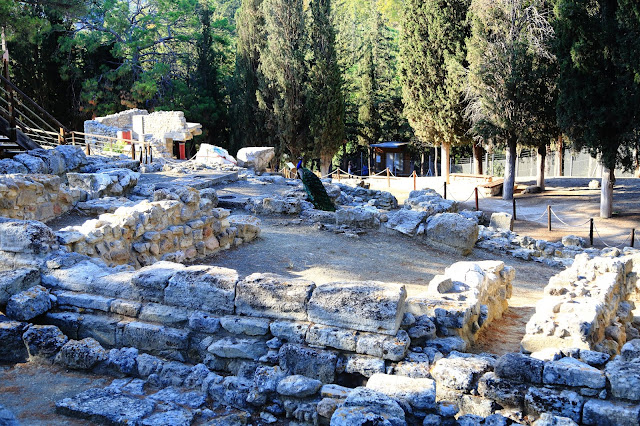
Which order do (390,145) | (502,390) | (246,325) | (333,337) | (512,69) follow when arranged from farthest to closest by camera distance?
1. (390,145)
2. (512,69)
3. (246,325)
4. (333,337)
5. (502,390)

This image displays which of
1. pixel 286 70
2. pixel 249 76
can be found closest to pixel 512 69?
pixel 286 70

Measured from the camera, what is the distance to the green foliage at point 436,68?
81.6 feet

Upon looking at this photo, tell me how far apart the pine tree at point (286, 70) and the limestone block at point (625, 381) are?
88.9ft

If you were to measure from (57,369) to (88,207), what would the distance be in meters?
6.79

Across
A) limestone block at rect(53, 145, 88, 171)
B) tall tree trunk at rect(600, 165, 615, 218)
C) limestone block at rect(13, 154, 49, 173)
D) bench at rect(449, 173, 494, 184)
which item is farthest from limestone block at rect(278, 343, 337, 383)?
bench at rect(449, 173, 494, 184)

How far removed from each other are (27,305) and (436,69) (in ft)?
75.9

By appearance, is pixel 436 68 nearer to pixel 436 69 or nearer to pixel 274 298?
pixel 436 69

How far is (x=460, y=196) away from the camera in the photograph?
23484 mm

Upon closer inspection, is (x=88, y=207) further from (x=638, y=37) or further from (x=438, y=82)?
(x=438, y=82)

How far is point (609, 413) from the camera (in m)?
3.59

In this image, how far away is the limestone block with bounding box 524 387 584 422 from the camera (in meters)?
3.72

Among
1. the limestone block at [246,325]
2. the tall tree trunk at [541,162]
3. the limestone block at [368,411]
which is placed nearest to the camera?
the limestone block at [368,411]

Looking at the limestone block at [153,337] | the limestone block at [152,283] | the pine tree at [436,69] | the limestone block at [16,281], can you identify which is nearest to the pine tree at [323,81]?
the pine tree at [436,69]

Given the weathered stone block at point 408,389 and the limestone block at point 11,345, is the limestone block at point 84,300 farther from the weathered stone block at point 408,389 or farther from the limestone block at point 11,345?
the weathered stone block at point 408,389
